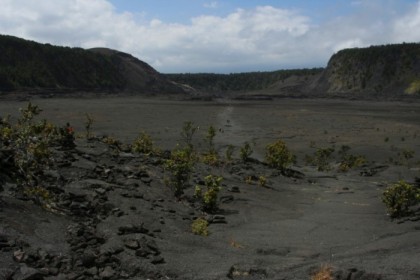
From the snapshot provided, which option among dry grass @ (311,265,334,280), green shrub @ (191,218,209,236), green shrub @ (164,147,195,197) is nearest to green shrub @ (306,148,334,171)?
green shrub @ (164,147,195,197)

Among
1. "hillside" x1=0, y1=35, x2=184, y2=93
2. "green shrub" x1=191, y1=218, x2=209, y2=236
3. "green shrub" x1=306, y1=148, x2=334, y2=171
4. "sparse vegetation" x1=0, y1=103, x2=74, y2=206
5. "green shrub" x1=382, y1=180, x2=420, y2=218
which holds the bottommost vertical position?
"green shrub" x1=306, y1=148, x2=334, y2=171

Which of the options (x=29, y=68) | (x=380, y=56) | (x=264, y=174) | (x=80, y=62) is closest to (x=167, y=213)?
(x=264, y=174)

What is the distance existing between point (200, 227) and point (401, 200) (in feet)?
21.3

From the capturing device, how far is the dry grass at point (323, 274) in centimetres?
916

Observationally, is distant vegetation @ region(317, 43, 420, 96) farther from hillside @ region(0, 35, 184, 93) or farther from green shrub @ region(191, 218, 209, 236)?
green shrub @ region(191, 218, 209, 236)

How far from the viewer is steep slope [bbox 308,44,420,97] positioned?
106019mm

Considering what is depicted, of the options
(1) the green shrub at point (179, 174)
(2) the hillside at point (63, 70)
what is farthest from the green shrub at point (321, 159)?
(2) the hillside at point (63, 70)

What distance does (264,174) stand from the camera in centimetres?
2428

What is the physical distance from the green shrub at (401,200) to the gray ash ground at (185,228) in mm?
510

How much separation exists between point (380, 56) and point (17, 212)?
4570 inches

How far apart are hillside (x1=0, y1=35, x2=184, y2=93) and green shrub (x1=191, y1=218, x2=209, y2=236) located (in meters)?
73.0

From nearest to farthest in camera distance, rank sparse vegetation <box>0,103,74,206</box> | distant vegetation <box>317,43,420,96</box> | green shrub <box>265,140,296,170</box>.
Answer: sparse vegetation <box>0,103,74,206</box>
green shrub <box>265,140,296,170</box>
distant vegetation <box>317,43,420,96</box>

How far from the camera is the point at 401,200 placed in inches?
616

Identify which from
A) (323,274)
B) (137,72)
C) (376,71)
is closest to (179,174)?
(323,274)
